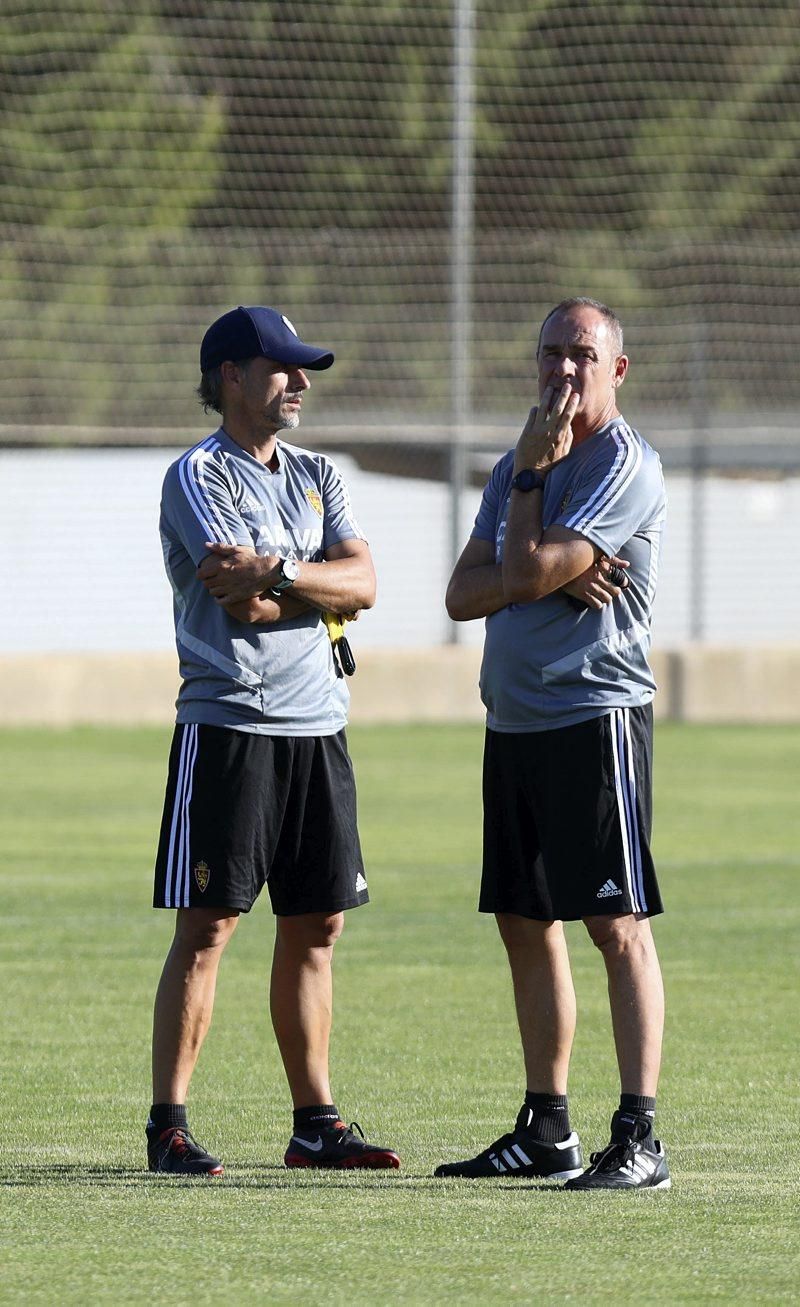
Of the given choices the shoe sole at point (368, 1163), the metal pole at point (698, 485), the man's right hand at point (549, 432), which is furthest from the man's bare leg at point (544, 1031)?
the metal pole at point (698, 485)

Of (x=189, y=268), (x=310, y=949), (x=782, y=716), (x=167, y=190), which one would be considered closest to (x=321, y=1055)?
(x=310, y=949)

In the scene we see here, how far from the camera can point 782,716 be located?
70.5 ft

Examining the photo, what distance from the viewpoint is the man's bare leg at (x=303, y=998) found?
18.8 feet

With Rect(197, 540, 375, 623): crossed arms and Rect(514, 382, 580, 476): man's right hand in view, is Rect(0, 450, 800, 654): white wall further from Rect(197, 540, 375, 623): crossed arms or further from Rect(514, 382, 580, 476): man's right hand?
Rect(514, 382, 580, 476): man's right hand

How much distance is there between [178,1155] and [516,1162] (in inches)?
31.0

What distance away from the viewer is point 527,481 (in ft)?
17.6

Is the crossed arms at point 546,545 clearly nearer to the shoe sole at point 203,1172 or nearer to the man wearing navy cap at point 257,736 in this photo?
the man wearing navy cap at point 257,736

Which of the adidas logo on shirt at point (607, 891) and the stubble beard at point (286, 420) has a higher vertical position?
the stubble beard at point (286, 420)

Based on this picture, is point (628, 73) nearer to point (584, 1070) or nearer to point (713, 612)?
point (713, 612)

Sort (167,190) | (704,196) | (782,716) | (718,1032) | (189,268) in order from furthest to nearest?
(704,196)
(167,190)
(189,268)
(782,716)
(718,1032)

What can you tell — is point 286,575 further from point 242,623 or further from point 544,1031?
point 544,1031

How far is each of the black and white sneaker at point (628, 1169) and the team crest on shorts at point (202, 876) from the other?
1088 millimetres

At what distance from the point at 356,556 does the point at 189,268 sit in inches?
731

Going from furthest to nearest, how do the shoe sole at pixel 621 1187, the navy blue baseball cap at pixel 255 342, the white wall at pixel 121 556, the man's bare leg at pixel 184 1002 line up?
the white wall at pixel 121 556
the navy blue baseball cap at pixel 255 342
the man's bare leg at pixel 184 1002
the shoe sole at pixel 621 1187
